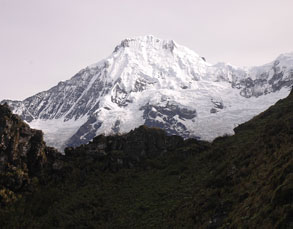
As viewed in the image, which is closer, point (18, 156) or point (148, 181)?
point (18, 156)

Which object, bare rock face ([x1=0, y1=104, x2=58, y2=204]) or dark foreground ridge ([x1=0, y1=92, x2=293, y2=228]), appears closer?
dark foreground ridge ([x1=0, y1=92, x2=293, y2=228])

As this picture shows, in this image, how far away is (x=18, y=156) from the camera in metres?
42.8

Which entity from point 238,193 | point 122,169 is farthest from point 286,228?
point 122,169

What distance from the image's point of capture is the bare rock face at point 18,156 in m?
39.6

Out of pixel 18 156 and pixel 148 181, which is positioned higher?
pixel 18 156

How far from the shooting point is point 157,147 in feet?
189

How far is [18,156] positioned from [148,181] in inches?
735

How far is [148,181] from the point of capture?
4397 cm

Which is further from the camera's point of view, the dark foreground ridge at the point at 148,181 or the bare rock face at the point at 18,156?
the bare rock face at the point at 18,156

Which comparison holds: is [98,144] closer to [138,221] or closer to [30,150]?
[30,150]

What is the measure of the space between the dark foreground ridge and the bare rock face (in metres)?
0.13

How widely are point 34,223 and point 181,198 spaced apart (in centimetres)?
1666

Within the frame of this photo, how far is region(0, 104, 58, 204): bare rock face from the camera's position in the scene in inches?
1559

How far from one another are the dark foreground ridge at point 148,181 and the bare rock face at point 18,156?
13cm
